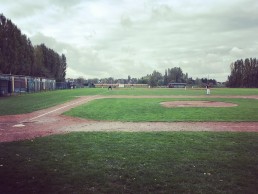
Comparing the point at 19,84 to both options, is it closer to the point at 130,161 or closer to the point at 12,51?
the point at 12,51

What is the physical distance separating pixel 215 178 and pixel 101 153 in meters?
3.33

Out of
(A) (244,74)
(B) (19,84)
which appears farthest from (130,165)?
(A) (244,74)

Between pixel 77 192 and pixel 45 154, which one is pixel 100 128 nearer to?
pixel 45 154

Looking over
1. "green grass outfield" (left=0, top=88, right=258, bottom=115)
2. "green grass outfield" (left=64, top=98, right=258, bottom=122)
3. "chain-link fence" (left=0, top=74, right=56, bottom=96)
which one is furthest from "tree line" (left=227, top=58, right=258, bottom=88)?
"green grass outfield" (left=64, top=98, right=258, bottom=122)

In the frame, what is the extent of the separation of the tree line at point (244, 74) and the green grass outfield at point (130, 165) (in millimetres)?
114705

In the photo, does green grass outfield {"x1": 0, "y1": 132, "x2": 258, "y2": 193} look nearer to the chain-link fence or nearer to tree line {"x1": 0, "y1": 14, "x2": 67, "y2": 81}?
the chain-link fence

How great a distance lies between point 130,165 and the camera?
7121 millimetres

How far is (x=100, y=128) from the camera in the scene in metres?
13.6

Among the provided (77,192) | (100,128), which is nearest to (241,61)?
(100,128)

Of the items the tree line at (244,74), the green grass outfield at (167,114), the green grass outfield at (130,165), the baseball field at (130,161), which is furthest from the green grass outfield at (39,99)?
the tree line at (244,74)

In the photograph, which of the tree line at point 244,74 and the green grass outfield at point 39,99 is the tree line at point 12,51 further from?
the tree line at point 244,74

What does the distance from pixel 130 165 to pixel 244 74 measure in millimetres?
121314

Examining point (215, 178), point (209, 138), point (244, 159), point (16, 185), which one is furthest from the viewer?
point (209, 138)

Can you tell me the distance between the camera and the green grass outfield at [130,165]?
571 cm
